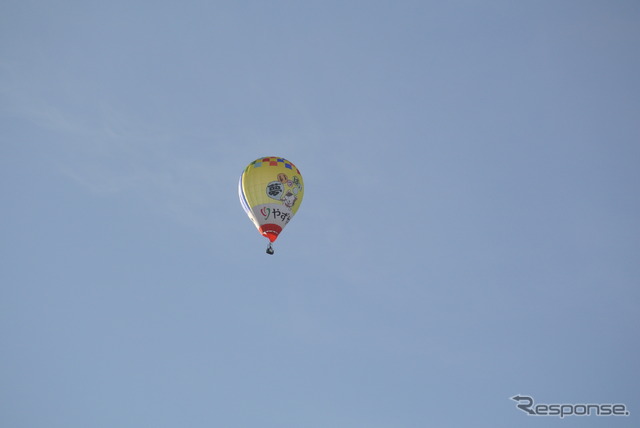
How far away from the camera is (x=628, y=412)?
4666 centimetres

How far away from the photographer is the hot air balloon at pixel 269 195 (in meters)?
53.8

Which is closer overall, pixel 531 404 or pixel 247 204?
pixel 531 404

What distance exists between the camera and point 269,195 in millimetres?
53750

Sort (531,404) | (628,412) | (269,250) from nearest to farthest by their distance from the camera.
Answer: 1. (628,412)
2. (531,404)
3. (269,250)

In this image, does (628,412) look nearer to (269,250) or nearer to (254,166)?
(269,250)

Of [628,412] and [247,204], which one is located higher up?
[247,204]

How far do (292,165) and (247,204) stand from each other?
3998mm

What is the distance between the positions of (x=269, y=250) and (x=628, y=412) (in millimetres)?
22576

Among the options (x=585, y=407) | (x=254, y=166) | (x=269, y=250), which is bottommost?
(x=585, y=407)

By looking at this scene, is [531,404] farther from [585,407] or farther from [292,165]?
[292,165]

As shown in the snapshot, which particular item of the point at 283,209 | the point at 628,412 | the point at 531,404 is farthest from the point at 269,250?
the point at 628,412

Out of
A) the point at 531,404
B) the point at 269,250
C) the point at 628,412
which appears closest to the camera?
the point at 628,412

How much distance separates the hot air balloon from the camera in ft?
176

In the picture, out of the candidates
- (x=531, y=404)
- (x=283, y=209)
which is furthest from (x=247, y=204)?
(x=531, y=404)
